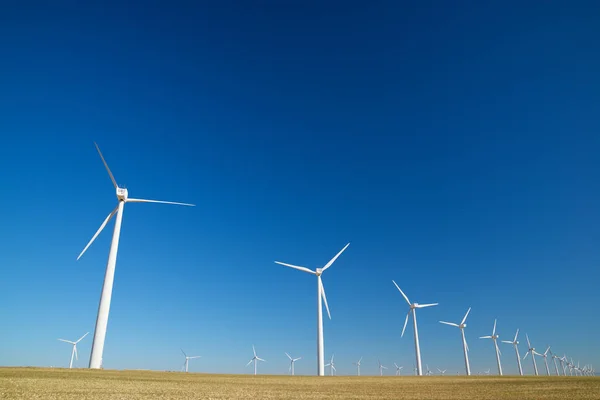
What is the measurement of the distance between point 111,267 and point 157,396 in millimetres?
37329

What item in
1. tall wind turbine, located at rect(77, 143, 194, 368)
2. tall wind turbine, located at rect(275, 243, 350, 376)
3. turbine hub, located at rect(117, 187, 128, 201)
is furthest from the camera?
tall wind turbine, located at rect(275, 243, 350, 376)

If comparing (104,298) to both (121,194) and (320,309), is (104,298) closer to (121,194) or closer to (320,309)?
(121,194)

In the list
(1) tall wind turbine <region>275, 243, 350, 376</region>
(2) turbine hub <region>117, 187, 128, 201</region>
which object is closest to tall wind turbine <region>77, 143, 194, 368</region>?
(2) turbine hub <region>117, 187, 128, 201</region>

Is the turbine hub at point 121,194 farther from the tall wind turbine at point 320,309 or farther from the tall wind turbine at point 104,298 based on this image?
the tall wind turbine at point 320,309

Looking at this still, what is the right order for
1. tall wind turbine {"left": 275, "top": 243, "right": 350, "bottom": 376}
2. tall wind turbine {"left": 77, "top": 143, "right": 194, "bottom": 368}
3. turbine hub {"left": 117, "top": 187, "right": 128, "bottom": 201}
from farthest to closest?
tall wind turbine {"left": 275, "top": 243, "right": 350, "bottom": 376} → turbine hub {"left": 117, "top": 187, "right": 128, "bottom": 201} → tall wind turbine {"left": 77, "top": 143, "right": 194, "bottom": 368}

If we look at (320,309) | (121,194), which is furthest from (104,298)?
(320,309)

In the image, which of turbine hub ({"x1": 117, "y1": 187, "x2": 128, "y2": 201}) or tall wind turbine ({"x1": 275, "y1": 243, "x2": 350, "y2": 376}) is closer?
turbine hub ({"x1": 117, "y1": 187, "x2": 128, "y2": 201})

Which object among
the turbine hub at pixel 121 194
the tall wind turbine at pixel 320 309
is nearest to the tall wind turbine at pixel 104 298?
the turbine hub at pixel 121 194

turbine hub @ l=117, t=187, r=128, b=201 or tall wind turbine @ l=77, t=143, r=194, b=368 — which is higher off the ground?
turbine hub @ l=117, t=187, r=128, b=201

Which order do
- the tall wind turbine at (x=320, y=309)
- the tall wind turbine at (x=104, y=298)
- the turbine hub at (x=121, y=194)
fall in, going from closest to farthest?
the tall wind turbine at (x=104, y=298) < the turbine hub at (x=121, y=194) < the tall wind turbine at (x=320, y=309)

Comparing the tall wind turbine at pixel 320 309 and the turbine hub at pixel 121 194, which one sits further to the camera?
the tall wind turbine at pixel 320 309

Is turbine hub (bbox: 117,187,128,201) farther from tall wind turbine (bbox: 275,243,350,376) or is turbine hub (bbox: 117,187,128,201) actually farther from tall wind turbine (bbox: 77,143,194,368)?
tall wind turbine (bbox: 275,243,350,376)

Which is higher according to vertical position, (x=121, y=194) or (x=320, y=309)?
(x=121, y=194)

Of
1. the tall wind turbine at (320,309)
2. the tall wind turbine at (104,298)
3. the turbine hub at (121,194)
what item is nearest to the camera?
the tall wind turbine at (104,298)
